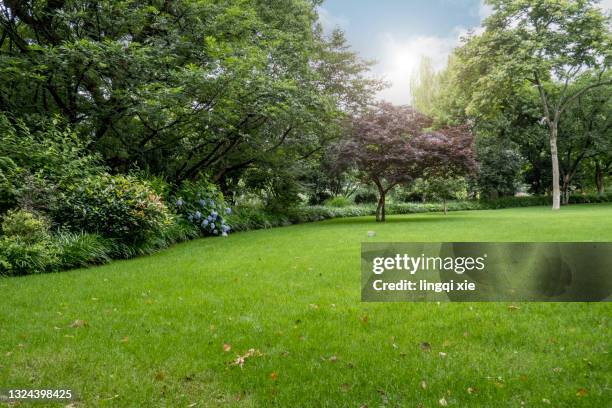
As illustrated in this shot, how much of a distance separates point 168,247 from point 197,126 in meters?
4.24

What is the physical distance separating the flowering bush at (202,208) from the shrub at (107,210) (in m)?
2.83

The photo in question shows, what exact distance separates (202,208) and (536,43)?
16853 millimetres

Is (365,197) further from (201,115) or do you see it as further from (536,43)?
(201,115)

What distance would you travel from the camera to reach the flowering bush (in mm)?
10625

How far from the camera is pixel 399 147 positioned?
13.6m

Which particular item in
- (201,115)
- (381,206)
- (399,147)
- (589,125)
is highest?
(589,125)

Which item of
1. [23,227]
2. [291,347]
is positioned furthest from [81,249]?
[291,347]

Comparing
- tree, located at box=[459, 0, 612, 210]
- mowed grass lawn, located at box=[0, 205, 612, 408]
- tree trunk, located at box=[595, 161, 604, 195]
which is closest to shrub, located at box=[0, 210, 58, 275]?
mowed grass lawn, located at box=[0, 205, 612, 408]

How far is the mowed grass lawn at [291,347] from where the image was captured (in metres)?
2.34

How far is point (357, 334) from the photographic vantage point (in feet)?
10.6

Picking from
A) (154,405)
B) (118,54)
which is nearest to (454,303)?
(154,405)

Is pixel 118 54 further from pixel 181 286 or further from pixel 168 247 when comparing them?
pixel 181 286

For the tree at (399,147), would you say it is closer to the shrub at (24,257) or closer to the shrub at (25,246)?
the shrub at (25,246)

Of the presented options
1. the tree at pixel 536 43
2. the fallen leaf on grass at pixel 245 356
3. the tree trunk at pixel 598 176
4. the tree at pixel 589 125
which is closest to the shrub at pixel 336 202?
the tree at pixel 536 43
